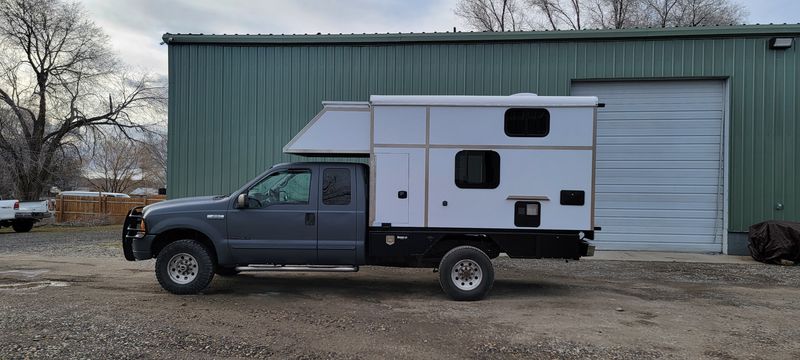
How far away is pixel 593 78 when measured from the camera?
12.9m

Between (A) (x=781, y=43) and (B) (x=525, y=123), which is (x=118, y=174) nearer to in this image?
(B) (x=525, y=123)

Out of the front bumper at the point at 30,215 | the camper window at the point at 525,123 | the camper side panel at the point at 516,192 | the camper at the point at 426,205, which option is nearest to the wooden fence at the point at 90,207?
the front bumper at the point at 30,215

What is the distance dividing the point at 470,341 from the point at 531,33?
955cm

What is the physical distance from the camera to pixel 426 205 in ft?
24.0

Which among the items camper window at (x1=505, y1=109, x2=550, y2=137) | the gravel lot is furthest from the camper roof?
the gravel lot

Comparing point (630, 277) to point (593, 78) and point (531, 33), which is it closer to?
point (593, 78)

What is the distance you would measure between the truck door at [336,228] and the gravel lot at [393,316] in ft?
2.02

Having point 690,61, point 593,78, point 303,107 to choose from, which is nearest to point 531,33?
point 593,78

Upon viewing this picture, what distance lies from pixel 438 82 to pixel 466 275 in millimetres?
7109

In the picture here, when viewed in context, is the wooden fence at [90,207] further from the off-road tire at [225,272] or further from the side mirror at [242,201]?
the side mirror at [242,201]

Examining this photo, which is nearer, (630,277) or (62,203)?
(630,277)

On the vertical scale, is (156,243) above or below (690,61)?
below

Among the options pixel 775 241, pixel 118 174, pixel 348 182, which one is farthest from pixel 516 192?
pixel 118 174

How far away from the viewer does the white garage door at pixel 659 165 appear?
1277cm
